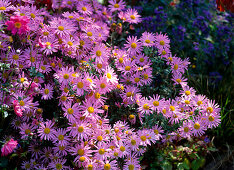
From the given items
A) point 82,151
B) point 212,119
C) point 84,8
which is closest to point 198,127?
point 212,119

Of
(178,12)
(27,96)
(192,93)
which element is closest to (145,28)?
(178,12)

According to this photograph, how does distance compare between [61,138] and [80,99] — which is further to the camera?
[80,99]

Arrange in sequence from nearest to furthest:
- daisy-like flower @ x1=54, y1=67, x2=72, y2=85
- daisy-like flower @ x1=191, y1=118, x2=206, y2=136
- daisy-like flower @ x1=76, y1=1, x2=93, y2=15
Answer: daisy-like flower @ x1=54, y1=67, x2=72, y2=85 < daisy-like flower @ x1=191, y1=118, x2=206, y2=136 < daisy-like flower @ x1=76, y1=1, x2=93, y2=15

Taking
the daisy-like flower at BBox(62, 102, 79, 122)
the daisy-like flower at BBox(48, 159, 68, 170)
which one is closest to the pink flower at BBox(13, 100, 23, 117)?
the daisy-like flower at BBox(62, 102, 79, 122)

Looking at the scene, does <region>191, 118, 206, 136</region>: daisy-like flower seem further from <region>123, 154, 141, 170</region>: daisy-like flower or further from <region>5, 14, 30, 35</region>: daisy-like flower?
<region>5, 14, 30, 35</region>: daisy-like flower

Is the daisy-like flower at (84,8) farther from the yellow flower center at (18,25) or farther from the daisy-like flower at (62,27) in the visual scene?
the yellow flower center at (18,25)

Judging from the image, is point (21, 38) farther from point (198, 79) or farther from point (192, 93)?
point (198, 79)

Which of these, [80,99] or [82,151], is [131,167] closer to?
[82,151]

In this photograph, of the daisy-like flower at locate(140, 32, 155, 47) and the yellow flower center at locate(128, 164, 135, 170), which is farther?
the daisy-like flower at locate(140, 32, 155, 47)
